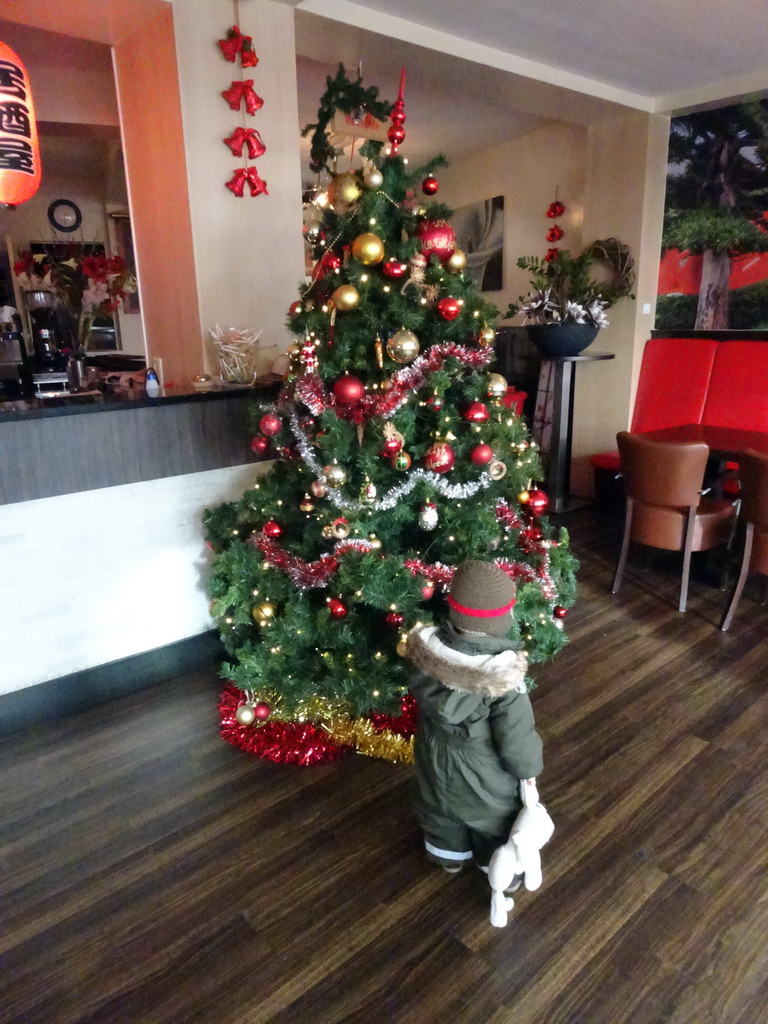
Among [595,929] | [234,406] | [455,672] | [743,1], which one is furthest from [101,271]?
[595,929]

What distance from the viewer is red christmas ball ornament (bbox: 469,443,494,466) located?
2029 mm

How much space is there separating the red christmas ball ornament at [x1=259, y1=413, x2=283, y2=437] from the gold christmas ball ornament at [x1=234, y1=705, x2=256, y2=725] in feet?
2.97

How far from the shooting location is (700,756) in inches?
85.0

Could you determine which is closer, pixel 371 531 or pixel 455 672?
pixel 455 672

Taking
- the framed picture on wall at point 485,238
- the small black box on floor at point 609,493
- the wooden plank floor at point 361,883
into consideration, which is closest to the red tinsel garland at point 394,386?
the wooden plank floor at point 361,883

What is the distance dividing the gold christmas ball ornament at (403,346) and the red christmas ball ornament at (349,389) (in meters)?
0.13

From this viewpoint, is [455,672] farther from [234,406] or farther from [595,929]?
[234,406]

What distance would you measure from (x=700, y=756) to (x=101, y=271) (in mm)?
4565

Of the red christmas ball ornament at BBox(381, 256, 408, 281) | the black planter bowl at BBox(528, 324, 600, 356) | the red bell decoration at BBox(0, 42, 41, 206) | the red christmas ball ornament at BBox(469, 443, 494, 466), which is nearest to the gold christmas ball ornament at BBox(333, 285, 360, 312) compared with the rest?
the red christmas ball ornament at BBox(381, 256, 408, 281)

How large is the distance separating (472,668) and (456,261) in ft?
4.01

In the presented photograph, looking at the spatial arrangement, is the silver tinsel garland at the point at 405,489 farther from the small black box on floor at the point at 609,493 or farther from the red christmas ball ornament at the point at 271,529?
the small black box on floor at the point at 609,493

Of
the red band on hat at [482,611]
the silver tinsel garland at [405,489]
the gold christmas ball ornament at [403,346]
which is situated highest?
the gold christmas ball ornament at [403,346]

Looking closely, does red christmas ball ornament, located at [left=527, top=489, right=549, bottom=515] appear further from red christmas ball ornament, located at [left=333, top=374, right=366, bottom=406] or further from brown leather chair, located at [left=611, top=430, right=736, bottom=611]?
brown leather chair, located at [left=611, top=430, right=736, bottom=611]

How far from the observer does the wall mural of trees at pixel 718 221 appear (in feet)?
14.5
